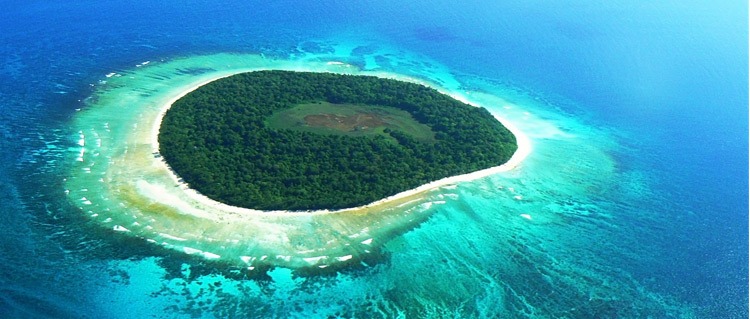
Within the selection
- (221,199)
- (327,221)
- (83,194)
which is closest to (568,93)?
(327,221)

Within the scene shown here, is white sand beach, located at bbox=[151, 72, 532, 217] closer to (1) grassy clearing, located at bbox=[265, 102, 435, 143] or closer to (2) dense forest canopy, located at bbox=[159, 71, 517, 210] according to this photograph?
(2) dense forest canopy, located at bbox=[159, 71, 517, 210]

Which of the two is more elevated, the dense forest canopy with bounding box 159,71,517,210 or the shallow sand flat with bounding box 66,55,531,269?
the dense forest canopy with bounding box 159,71,517,210

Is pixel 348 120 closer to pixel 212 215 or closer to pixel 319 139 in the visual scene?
pixel 319 139

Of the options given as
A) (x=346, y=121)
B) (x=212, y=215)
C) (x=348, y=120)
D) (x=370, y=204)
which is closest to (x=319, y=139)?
(x=346, y=121)

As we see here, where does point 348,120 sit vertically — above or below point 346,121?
above

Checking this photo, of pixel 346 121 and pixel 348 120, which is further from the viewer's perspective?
pixel 348 120

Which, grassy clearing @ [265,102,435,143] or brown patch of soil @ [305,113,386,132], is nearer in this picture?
grassy clearing @ [265,102,435,143]

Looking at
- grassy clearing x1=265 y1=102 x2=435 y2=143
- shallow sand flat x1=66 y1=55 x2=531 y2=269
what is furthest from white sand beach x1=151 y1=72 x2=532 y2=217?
grassy clearing x1=265 y1=102 x2=435 y2=143

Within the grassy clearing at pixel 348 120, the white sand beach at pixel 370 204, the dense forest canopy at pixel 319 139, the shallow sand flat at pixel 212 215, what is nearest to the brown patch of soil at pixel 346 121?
the grassy clearing at pixel 348 120

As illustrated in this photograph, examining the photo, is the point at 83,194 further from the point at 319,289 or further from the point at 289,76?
the point at 289,76
